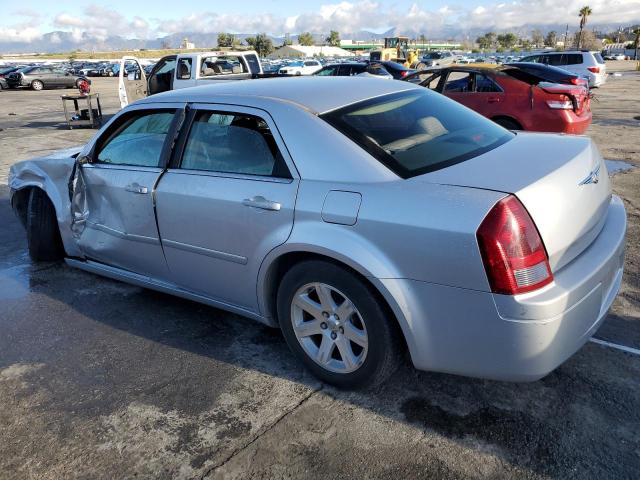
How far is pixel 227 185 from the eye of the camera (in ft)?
10.2

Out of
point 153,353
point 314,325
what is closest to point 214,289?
point 153,353

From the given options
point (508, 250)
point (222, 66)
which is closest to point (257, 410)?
point (508, 250)

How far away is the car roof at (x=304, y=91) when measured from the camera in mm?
3089

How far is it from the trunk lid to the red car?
228 inches

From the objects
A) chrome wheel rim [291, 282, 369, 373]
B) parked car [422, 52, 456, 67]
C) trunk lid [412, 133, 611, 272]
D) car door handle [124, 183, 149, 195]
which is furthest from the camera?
parked car [422, 52, 456, 67]

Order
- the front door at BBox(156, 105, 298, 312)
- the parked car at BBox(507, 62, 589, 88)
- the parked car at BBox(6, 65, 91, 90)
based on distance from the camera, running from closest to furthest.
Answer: the front door at BBox(156, 105, 298, 312) < the parked car at BBox(507, 62, 589, 88) < the parked car at BBox(6, 65, 91, 90)

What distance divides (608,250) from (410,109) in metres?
1.34

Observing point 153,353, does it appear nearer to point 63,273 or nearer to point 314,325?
point 314,325

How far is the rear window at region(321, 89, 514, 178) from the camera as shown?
2770 mm

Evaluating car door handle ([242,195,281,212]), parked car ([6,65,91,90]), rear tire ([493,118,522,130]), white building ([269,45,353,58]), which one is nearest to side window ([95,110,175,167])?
car door handle ([242,195,281,212])

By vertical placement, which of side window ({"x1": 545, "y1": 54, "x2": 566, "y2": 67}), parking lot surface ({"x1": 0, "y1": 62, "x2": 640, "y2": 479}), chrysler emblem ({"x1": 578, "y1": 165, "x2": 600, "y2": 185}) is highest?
chrysler emblem ({"x1": 578, "y1": 165, "x2": 600, "y2": 185})

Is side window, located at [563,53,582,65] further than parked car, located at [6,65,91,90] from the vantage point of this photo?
No

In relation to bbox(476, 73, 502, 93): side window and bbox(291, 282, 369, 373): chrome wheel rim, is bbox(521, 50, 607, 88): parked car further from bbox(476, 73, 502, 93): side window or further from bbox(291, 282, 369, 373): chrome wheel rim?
bbox(291, 282, 369, 373): chrome wheel rim

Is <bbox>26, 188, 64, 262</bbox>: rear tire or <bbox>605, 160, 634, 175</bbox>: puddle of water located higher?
<bbox>26, 188, 64, 262</bbox>: rear tire
